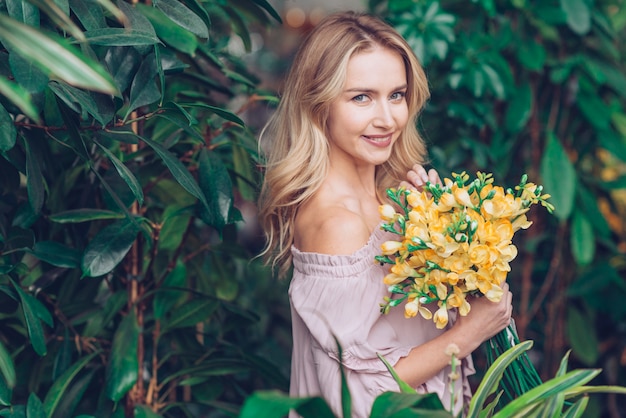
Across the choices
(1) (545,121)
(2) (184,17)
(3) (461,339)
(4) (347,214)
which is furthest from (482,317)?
(1) (545,121)

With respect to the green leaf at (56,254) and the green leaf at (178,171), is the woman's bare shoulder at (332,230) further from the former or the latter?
the green leaf at (56,254)

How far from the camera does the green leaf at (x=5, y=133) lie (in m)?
1.23

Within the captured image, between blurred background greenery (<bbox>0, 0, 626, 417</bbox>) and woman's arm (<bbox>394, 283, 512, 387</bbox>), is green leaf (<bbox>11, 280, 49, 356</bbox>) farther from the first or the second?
woman's arm (<bbox>394, 283, 512, 387</bbox>)

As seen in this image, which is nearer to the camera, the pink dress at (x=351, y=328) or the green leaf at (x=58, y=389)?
the pink dress at (x=351, y=328)

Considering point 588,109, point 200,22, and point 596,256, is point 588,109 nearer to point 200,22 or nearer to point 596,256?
point 596,256

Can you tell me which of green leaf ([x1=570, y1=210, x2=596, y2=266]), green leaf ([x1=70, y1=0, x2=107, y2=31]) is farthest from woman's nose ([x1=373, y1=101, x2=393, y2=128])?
green leaf ([x1=570, y1=210, x2=596, y2=266])

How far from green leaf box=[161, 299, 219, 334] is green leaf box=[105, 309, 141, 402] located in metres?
0.13

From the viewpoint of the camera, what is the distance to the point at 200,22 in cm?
144

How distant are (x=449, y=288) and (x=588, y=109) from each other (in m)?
1.30

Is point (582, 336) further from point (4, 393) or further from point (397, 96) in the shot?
point (4, 393)

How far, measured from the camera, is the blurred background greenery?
53.1 inches

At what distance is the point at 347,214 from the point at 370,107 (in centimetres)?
25

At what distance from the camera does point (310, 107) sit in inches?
62.1

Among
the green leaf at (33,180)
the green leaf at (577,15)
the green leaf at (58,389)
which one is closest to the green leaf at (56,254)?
the green leaf at (33,180)
